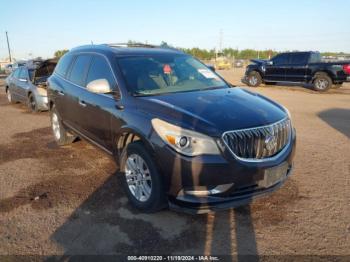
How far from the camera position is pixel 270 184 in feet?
11.3

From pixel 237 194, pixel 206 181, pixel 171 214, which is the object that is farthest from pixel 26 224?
pixel 237 194

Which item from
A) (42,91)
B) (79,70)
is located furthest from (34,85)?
(79,70)

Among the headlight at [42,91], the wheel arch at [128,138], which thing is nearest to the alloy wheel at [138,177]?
the wheel arch at [128,138]

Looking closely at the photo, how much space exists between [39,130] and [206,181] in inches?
245

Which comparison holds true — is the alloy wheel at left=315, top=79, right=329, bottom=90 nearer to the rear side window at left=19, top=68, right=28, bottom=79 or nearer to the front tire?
the rear side window at left=19, top=68, right=28, bottom=79

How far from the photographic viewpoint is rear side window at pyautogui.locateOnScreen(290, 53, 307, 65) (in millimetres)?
16419

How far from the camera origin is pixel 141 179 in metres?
3.75

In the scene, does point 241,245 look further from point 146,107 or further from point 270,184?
point 146,107

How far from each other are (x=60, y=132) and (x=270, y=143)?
446cm

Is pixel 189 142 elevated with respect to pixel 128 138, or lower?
elevated

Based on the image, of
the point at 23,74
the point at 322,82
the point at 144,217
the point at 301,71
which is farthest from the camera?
the point at 301,71

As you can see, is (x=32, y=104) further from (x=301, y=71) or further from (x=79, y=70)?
(x=301, y=71)

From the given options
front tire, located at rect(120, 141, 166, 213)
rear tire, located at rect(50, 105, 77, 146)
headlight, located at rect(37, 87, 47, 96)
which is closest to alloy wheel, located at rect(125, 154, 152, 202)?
front tire, located at rect(120, 141, 166, 213)

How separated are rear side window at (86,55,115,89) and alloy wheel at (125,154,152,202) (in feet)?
3.41
